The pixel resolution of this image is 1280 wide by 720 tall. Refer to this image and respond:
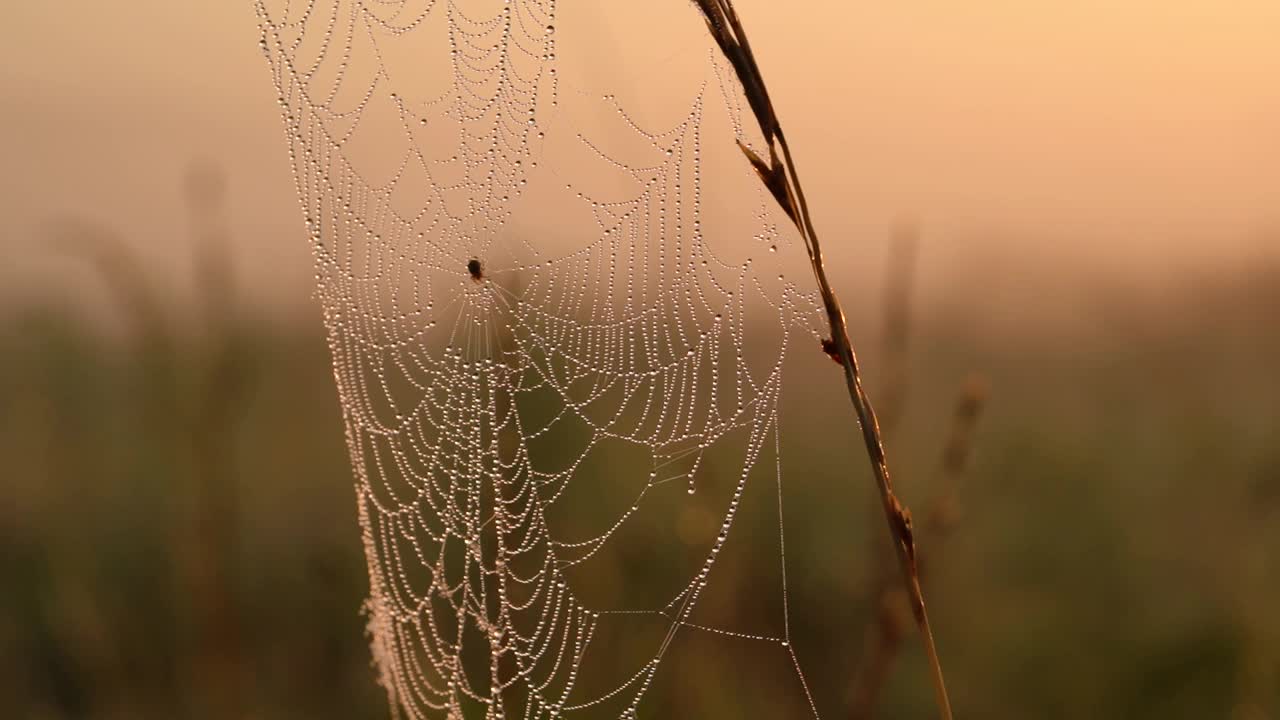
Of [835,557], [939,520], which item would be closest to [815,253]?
[939,520]

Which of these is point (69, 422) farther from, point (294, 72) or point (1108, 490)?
point (1108, 490)

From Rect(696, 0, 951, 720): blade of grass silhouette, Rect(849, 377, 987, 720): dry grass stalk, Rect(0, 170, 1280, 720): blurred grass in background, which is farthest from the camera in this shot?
Rect(0, 170, 1280, 720): blurred grass in background

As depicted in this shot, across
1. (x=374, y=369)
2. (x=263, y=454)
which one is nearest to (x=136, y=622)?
(x=263, y=454)

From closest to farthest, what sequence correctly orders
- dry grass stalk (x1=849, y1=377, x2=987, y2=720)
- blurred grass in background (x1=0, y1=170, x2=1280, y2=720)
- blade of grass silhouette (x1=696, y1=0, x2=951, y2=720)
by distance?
blade of grass silhouette (x1=696, y1=0, x2=951, y2=720), dry grass stalk (x1=849, y1=377, x2=987, y2=720), blurred grass in background (x1=0, y1=170, x2=1280, y2=720)

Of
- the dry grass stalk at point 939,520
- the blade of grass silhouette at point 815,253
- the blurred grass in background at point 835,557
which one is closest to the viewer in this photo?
the blade of grass silhouette at point 815,253

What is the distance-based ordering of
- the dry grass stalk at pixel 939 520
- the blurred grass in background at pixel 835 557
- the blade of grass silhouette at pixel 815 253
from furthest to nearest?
the blurred grass in background at pixel 835 557 < the dry grass stalk at pixel 939 520 < the blade of grass silhouette at pixel 815 253

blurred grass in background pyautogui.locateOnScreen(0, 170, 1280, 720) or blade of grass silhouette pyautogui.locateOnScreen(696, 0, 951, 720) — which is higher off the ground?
blade of grass silhouette pyautogui.locateOnScreen(696, 0, 951, 720)

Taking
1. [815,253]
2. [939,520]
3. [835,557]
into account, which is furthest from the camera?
[835,557]

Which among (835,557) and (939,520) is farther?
(835,557)

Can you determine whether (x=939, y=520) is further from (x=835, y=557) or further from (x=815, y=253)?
(x=835, y=557)
